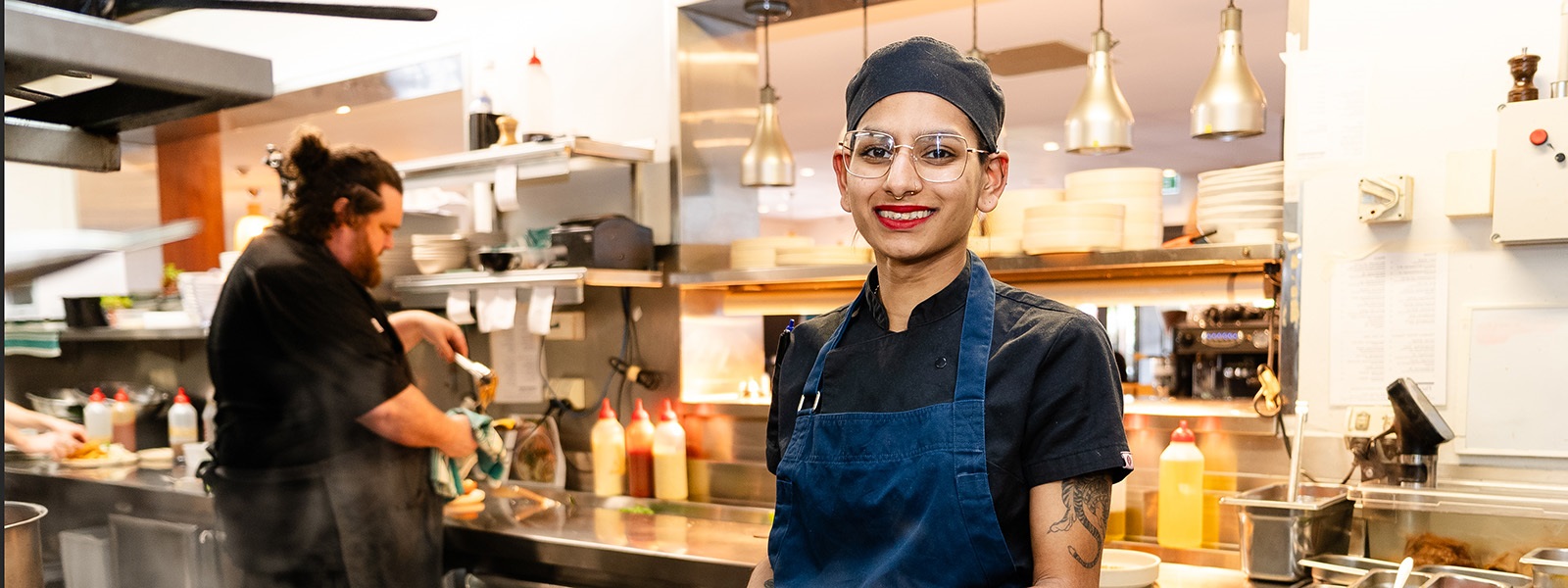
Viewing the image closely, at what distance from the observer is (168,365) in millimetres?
2059

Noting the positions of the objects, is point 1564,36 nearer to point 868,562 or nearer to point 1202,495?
point 1202,495

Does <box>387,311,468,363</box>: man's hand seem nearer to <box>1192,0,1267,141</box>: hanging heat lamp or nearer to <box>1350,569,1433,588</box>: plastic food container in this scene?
<box>1192,0,1267,141</box>: hanging heat lamp

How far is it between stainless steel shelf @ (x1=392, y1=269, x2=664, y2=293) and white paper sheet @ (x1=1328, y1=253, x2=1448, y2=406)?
1959mm

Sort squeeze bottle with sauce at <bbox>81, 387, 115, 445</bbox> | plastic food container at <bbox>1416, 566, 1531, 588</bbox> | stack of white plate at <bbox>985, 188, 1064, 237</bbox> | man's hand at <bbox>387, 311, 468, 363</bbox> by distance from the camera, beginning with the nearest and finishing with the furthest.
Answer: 1. squeeze bottle with sauce at <bbox>81, 387, 115, 445</bbox>
2. plastic food container at <bbox>1416, 566, 1531, 588</bbox>
3. stack of white plate at <bbox>985, 188, 1064, 237</bbox>
4. man's hand at <bbox>387, 311, 468, 363</bbox>

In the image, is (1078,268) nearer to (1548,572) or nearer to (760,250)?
(760,250)

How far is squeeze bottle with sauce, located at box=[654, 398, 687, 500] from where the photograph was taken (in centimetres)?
361

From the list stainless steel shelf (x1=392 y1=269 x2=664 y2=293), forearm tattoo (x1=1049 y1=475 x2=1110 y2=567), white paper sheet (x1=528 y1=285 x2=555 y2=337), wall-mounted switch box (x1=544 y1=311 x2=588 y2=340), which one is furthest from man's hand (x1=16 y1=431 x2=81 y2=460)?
wall-mounted switch box (x1=544 y1=311 x2=588 y2=340)

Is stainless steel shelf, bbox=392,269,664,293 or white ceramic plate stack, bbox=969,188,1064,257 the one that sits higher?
white ceramic plate stack, bbox=969,188,1064,257

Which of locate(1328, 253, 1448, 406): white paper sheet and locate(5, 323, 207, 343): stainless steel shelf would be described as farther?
locate(1328, 253, 1448, 406): white paper sheet

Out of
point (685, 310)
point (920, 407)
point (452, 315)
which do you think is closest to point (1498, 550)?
point (920, 407)

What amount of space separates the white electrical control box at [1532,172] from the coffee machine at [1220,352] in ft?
17.1

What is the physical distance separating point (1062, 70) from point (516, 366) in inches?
163

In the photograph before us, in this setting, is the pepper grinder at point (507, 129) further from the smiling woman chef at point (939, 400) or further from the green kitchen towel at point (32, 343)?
the green kitchen towel at point (32, 343)

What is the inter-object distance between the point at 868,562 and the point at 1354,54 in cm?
198
